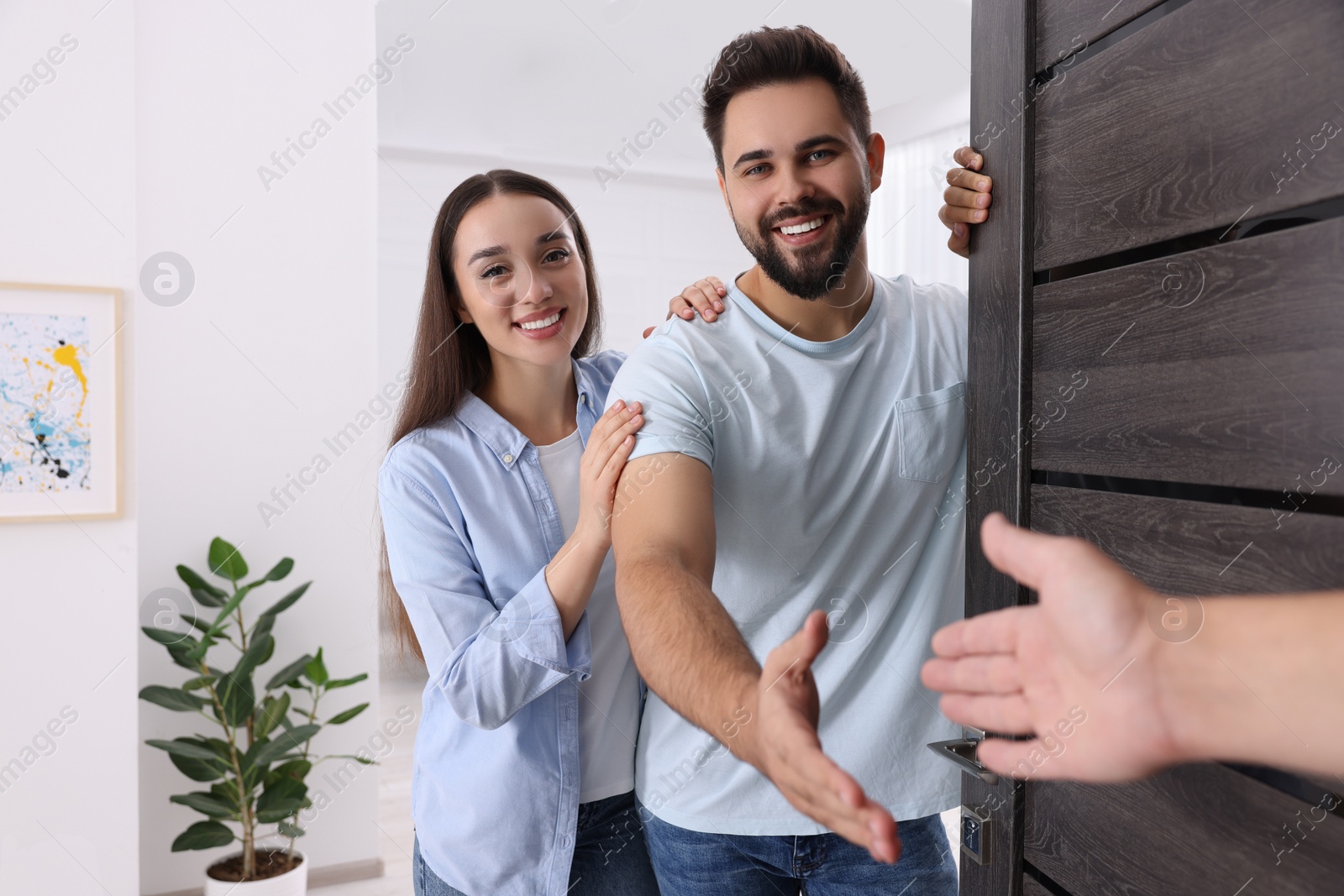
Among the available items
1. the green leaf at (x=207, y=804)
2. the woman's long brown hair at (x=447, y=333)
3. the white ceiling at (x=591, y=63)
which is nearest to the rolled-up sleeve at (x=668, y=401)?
the woman's long brown hair at (x=447, y=333)

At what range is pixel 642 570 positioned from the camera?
1094 millimetres

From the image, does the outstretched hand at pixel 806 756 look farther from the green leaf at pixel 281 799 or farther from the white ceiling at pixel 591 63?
the white ceiling at pixel 591 63

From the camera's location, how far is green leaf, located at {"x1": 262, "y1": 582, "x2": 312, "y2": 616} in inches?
121

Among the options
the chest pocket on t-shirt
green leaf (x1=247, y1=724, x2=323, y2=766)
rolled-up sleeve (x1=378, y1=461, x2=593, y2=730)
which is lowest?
green leaf (x1=247, y1=724, x2=323, y2=766)

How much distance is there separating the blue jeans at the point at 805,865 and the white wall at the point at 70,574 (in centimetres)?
212

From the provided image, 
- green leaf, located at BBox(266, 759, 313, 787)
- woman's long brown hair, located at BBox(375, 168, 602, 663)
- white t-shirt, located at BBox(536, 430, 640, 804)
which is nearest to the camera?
white t-shirt, located at BBox(536, 430, 640, 804)

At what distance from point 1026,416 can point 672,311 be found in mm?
582

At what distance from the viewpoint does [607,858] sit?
60.2 inches

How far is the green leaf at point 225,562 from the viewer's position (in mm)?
3070

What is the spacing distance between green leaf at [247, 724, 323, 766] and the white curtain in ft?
11.3

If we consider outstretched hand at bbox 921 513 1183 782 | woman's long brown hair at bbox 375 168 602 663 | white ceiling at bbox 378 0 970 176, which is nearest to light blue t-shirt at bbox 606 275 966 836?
woman's long brown hair at bbox 375 168 602 663

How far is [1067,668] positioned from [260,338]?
3.11 m

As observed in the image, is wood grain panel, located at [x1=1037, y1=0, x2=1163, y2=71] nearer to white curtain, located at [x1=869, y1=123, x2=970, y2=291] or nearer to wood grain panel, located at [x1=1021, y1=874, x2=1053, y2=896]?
wood grain panel, located at [x1=1021, y1=874, x2=1053, y2=896]

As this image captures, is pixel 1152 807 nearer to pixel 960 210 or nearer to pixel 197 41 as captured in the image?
pixel 960 210
